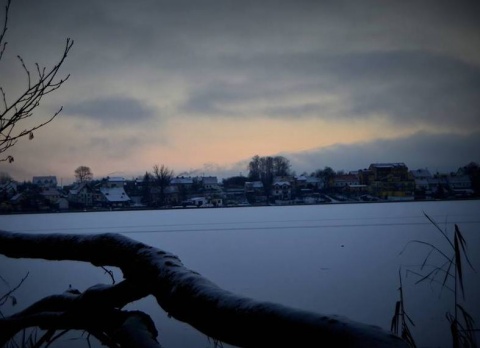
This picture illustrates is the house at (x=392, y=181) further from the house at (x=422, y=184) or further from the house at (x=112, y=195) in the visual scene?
the house at (x=112, y=195)

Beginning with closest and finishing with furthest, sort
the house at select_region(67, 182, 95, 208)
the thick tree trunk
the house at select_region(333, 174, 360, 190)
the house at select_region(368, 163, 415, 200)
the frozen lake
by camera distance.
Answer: the thick tree trunk
the frozen lake
the house at select_region(67, 182, 95, 208)
the house at select_region(368, 163, 415, 200)
the house at select_region(333, 174, 360, 190)

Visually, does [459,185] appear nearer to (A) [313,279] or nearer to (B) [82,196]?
(B) [82,196]

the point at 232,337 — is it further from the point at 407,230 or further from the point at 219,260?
the point at 407,230

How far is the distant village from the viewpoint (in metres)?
110

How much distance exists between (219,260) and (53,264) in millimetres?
12099

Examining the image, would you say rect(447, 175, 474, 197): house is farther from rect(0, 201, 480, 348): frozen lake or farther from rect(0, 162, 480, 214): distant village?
rect(0, 201, 480, 348): frozen lake

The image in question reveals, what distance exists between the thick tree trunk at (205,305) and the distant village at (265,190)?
107 m

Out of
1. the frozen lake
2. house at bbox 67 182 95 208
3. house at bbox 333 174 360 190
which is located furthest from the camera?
house at bbox 333 174 360 190

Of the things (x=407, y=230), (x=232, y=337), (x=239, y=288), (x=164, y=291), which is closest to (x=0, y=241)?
(x=164, y=291)

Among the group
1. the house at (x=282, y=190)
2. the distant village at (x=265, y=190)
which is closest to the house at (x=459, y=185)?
the distant village at (x=265, y=190)

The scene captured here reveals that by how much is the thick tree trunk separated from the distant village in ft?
350

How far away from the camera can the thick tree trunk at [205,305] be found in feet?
1.99

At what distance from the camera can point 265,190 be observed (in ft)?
390

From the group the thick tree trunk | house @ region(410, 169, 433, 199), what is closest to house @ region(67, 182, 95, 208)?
house @ region(410, 169, 433, 199)
